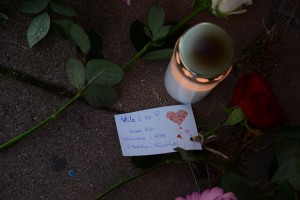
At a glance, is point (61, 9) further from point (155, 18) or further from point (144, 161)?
point (144, 161)

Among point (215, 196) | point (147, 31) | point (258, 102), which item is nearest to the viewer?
point (215, 196)

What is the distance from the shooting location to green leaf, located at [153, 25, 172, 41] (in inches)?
39.3

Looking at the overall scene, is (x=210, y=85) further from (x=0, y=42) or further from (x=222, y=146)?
(x=0, y=42)

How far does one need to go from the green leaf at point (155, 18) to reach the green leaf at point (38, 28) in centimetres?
23

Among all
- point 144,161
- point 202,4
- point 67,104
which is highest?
point 202,4

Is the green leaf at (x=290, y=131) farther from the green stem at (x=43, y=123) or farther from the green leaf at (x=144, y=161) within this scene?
the green stem at (x=43, y=123)

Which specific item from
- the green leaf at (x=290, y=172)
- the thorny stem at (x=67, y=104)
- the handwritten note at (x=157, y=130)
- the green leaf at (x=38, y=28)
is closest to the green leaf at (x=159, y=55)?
the thorny stem at (x=67, y=104)

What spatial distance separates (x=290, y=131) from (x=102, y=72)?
16.8 inches

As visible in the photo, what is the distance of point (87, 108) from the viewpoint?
3.53 ft

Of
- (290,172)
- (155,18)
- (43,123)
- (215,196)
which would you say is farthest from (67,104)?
(290,172)

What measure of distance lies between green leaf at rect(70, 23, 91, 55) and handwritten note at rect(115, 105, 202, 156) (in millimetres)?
183

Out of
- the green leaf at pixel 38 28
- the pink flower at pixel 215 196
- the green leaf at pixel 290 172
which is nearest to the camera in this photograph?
the pink flower at pixel 215 196

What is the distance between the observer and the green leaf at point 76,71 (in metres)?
0.97

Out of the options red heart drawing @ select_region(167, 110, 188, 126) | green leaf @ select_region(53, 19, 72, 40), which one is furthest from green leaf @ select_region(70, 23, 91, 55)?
red heart drawing @ select_region(167, 110, 188, 126)
